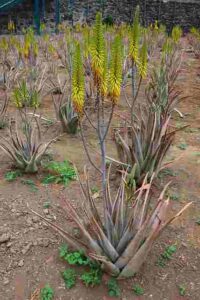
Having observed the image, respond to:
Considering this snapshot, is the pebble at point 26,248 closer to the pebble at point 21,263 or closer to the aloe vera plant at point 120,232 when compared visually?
the pebble at point 21,263

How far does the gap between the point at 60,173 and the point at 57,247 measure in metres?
1.05

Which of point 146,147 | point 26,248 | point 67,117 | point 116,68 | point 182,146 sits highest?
point 116,68

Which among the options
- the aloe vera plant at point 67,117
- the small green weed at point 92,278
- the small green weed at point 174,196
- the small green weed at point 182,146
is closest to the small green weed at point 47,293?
the small green weed at point 92,278

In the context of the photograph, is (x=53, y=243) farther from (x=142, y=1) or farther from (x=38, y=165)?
(x=142, y=1)

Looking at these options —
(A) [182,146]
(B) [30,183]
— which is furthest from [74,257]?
(A) [182,146]

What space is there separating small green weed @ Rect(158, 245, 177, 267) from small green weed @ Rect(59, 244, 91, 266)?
0.51 meters

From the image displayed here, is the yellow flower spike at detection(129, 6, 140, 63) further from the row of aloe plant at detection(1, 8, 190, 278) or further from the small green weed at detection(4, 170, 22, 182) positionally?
the small green weed at detection(4, 170, 22, 182)

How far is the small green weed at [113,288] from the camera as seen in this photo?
7.84ft

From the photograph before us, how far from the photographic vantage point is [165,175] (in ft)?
12.4

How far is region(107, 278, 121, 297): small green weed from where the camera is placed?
239 cm

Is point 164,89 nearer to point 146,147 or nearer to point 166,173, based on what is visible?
point 166,173

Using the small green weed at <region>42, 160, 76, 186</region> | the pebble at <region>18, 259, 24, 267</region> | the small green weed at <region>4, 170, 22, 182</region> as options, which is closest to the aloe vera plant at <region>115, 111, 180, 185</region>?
the small green weed at <region>42, 160, 76, 186</region>

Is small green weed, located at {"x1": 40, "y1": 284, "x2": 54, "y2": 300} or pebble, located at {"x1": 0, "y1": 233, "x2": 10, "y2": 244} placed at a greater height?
pebble, located at {"x1": 0, "y1": 233, "x2": 10, "y2": 244}

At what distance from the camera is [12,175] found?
11.7ft
